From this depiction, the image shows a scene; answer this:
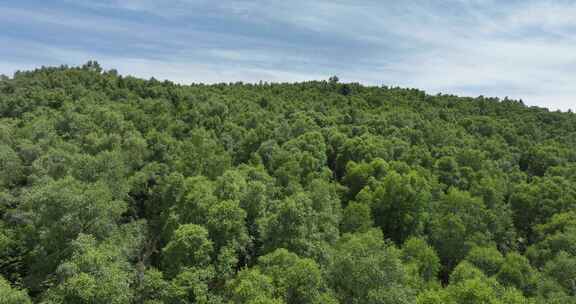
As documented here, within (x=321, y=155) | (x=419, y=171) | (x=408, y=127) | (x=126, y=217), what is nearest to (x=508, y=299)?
(x=419, y=171)

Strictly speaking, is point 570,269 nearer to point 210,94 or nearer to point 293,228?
point 293,228

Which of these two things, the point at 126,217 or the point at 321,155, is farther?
the point at 321,155

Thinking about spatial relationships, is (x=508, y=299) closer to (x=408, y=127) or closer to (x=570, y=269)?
(x=570, y=269)

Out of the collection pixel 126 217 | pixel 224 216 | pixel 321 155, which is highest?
pixel 321 155

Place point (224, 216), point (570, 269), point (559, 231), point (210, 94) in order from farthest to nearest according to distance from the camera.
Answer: point (210, 94) < point (559, 231) < point (570, 269) < point (224, 216)

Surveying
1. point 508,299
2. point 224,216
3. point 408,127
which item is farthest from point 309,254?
point 408,127

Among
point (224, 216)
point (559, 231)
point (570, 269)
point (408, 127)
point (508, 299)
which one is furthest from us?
point (408, 127)

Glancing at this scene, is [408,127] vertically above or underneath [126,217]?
above
